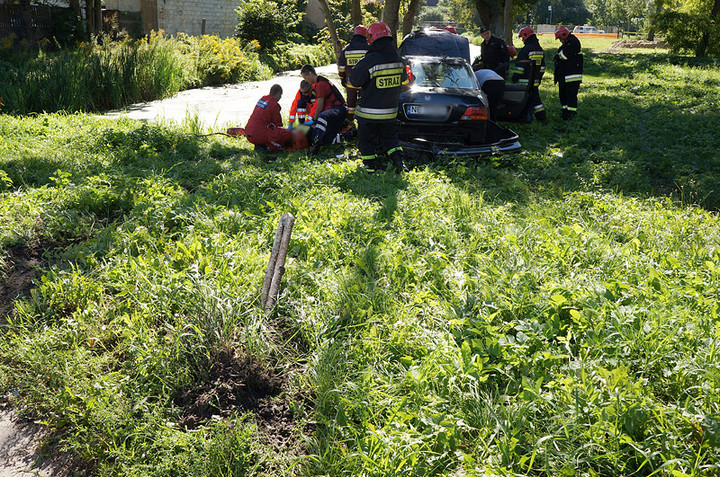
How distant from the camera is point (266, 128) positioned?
8.29 meters

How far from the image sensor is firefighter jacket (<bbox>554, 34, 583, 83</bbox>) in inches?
432

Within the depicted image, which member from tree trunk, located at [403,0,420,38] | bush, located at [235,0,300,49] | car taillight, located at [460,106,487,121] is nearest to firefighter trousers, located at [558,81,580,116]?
car taillight, located at [460,106,487,121]

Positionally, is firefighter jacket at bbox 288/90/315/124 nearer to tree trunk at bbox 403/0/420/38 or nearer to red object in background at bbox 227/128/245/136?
red object in background at bbox 227/128/245/136

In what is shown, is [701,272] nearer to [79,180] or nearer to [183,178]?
[183,178]

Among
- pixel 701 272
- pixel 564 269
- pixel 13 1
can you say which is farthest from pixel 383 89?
pixel 13 1

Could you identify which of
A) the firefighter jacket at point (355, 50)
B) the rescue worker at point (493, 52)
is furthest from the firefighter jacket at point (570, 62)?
the firefighter jacket at point (355, 50)

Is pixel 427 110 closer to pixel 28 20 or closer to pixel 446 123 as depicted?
pixel 446 123

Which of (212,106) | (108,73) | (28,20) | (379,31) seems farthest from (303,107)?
(28,20)

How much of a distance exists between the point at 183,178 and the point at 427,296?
12.7 ft

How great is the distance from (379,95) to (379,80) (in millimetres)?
195

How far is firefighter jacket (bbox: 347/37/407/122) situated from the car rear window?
5.16 feet

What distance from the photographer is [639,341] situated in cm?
311

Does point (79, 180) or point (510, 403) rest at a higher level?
point (79, 180)

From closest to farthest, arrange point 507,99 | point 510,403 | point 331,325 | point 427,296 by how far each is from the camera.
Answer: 1. point 510,403
2. point 331,325
3. point 427,296
4. point 507,99
